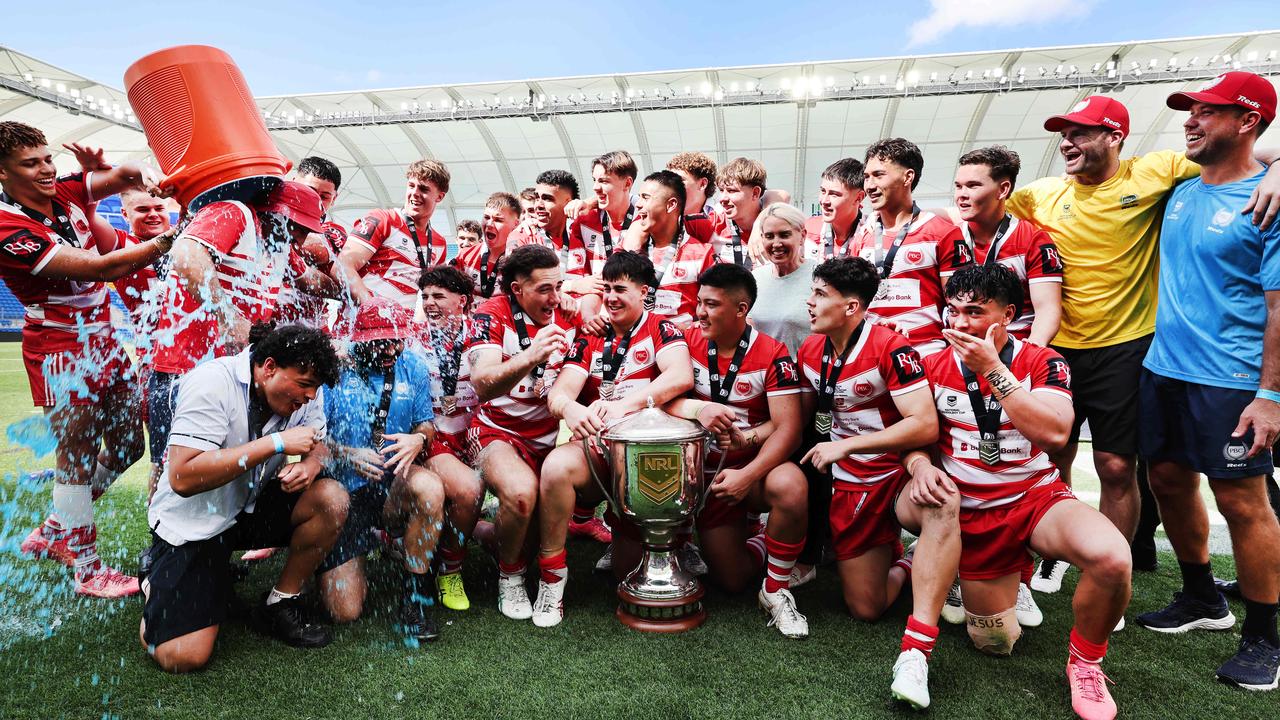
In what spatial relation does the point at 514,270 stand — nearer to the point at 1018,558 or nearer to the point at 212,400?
the point at 212,400

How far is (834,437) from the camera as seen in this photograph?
11.2ft

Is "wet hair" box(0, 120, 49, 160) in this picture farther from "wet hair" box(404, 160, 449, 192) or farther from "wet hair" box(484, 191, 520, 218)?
"wet hair" box(484, 191, 520, 218)

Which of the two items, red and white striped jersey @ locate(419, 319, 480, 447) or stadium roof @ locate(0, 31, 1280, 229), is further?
stadium roof @ locate(0, 31, 1280, 229)

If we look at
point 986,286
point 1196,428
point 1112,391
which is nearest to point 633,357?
point 986,286

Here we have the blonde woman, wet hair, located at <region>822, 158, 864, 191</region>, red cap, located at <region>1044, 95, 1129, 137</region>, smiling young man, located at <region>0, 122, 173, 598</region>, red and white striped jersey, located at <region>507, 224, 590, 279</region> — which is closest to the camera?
smiling young man, located at <region>0, 122, 173, 598</region>

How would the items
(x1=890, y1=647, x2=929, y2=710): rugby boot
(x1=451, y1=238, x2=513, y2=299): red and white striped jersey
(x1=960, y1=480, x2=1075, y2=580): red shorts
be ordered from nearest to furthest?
(x1=890, y1=647, x2=929, y2=710): rugby boot, (x1=960, y1=480, x2=1075, y2=580): red shorts, (x1=451, y1=238, x2=513, y2=299): red and white striped jersey

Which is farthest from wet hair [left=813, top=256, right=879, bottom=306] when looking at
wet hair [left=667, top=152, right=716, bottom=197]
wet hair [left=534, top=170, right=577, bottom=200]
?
wet hair [left=534, top=170, right=577, bottom=200]

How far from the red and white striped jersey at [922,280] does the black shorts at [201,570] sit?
2907 mm

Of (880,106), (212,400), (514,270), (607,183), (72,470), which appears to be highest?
(880,106)

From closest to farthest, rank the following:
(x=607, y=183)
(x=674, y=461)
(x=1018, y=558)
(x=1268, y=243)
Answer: (x=1268, y=243)
(x=1018, y=558)
(x=674, y=461)
(x=607, y=183)

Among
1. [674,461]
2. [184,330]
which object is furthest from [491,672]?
[184,330]

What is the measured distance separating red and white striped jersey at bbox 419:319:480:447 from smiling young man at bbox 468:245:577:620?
101 millimetres

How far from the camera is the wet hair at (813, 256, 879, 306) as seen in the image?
3.22 metres

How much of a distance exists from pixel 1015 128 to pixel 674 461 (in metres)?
22.0
